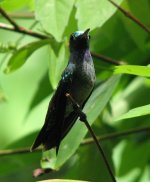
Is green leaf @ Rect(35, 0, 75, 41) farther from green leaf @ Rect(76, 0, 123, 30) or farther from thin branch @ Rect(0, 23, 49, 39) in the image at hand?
thin branch @ Rect(0, 23, 49, 39)

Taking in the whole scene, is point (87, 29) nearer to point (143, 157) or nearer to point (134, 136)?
point (134, 136)

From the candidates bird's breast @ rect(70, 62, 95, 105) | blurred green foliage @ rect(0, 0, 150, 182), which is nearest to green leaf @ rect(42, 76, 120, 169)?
blurred green foliage @ rect(0, 0, 150, 182)

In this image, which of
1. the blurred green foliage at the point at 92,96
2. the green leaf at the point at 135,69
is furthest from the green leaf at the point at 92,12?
the green leaf at the point at 135,69

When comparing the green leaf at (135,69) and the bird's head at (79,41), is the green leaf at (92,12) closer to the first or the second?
the bird's head at (79,41)

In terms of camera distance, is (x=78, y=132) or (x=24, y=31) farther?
(x=24, y=31)

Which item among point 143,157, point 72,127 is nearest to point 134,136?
point 143,157

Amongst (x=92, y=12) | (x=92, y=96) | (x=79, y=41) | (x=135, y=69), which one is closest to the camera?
(x=135, y=69)

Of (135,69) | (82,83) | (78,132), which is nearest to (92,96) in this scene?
(78,132)

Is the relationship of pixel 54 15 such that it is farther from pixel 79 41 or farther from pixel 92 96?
pixel 92 96
